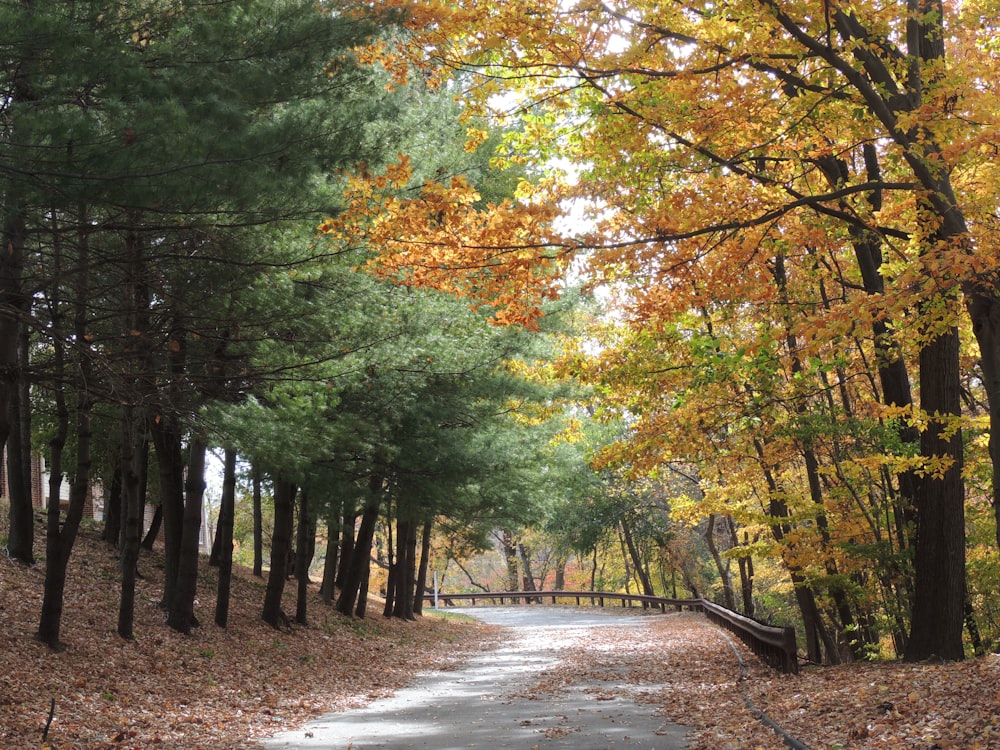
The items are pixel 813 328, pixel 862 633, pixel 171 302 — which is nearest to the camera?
pixel 813 328

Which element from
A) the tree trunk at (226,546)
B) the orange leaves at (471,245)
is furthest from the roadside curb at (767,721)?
the tree trunk at (226,546)

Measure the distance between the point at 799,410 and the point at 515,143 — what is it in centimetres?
672

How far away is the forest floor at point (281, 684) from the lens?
8.46 meters

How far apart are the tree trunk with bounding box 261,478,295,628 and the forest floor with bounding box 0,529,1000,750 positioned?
1.76 ft

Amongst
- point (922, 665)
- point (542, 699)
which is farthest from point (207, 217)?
point (922, 665)

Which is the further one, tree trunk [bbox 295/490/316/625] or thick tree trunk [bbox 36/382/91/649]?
tree trunk [bbox 295/490/316/625]

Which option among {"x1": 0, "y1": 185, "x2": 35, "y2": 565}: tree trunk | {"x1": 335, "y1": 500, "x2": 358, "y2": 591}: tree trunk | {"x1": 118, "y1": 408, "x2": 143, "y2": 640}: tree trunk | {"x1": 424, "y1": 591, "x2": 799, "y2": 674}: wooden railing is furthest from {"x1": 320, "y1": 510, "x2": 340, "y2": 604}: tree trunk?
{"x1": 0, "y1": 185, "x2": 35, "y2": 565}: tree trunk

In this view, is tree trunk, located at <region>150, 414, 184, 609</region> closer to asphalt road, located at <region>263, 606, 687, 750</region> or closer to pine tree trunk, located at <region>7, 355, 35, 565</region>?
pine tree trunk, located at <region>7, 355, 35, 565</region>

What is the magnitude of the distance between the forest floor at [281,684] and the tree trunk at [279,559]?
1.76 feet

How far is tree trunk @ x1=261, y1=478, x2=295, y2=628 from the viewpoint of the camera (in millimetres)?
19828

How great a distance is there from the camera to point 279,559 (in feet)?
65.1

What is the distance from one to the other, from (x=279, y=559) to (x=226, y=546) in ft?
6.29

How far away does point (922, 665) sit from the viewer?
11406 mm

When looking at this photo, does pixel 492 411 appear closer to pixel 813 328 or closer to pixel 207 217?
pixel 207 217
